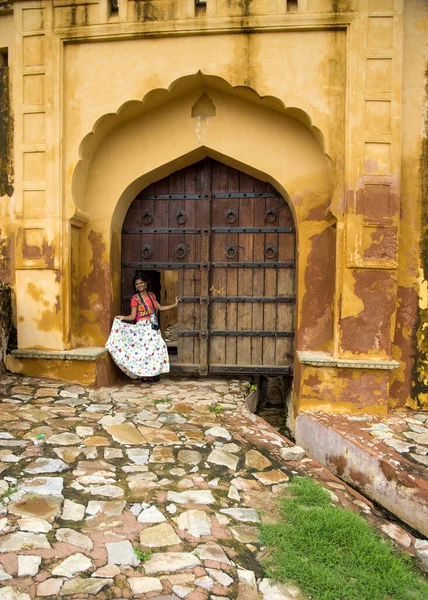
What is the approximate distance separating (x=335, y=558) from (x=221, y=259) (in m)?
3.85

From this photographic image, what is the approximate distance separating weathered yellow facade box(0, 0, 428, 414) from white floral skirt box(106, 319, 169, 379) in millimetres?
265

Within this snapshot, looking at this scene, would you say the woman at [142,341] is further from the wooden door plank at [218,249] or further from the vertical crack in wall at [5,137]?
the vertical crack in wall at [5,137]

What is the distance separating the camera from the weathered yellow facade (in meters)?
4.70

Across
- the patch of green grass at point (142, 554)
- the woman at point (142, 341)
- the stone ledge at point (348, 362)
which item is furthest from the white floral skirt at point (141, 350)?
the patch of green grass at point (142, 554)

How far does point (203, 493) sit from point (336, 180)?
3.31 m

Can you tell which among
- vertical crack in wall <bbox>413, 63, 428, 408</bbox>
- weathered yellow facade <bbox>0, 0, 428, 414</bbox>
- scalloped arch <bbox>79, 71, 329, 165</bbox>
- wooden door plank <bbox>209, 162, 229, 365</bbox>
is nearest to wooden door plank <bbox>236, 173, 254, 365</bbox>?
wooden door plank <bbox>209, 162, 229, 365</bbox>

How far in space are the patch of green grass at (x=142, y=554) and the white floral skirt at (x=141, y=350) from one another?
320 cm

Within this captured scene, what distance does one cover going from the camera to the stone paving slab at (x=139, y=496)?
2.25 metres

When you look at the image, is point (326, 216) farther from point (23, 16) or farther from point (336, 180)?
point (23, 16)

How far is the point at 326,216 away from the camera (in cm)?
506

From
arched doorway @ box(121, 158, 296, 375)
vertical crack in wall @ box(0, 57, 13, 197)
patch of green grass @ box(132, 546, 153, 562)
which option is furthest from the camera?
arched doorway @ box(121, 158, 296, 375)

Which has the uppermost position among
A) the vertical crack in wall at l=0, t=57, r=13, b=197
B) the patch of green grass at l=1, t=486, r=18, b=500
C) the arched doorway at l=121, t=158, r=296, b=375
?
the vertical crack in wall at l=0, t=57, r=13, b=197

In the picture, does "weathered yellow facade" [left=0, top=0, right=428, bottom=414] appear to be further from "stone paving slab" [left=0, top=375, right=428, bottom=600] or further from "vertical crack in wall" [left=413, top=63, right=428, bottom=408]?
"stone paving slab" [left=0, top=375, right=428, bottom=600]

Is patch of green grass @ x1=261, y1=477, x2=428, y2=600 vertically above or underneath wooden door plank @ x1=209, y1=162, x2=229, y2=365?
underneath
